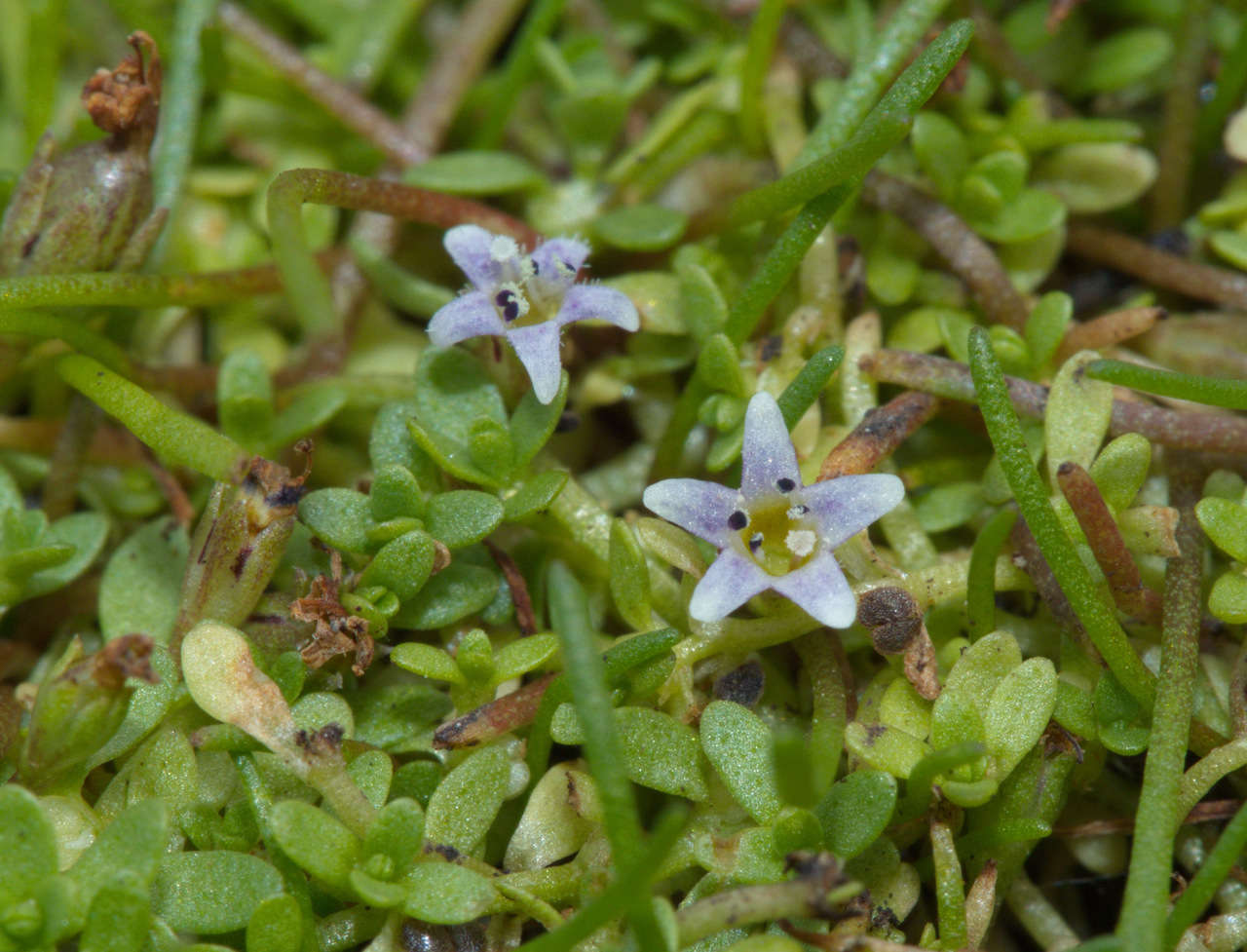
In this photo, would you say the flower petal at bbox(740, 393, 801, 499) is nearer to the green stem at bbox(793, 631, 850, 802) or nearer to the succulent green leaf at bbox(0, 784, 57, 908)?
the green stem at bbox(793, 631, 850, 802)

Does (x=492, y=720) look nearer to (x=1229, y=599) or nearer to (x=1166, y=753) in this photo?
(x=1166, y=753)

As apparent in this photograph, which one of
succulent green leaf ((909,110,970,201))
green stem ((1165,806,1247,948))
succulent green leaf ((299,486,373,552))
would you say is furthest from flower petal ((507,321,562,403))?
green stem ((1165,806,1247,948))

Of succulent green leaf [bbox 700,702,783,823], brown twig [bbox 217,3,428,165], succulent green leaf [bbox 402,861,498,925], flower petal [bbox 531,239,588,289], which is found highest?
flower petal [bbox 531,239,588,289]

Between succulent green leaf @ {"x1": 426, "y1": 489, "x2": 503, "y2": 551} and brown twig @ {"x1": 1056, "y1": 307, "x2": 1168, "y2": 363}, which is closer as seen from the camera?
succulent green leaf @ {"x1": 426, "y1": 489, "x2": 503, "y2": 551}

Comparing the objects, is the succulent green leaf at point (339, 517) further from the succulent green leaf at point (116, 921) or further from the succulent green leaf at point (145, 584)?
the succulent green leaf at point (116, 921)

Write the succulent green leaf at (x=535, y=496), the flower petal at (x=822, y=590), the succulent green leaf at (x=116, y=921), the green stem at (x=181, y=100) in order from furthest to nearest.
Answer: the green stem at (x=181, y=100) < the succulent green leaf at (x=535, y=496) < the flower petal at (x=822, y=590) < the succulent green leaf at (x=116, y=921)

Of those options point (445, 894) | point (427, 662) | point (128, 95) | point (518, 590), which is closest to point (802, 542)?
point (518, 590)

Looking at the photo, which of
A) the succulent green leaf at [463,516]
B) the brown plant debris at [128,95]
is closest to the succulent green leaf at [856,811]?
the succulent green leaf at [463,516]

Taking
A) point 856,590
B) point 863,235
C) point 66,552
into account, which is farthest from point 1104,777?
point 66,552
